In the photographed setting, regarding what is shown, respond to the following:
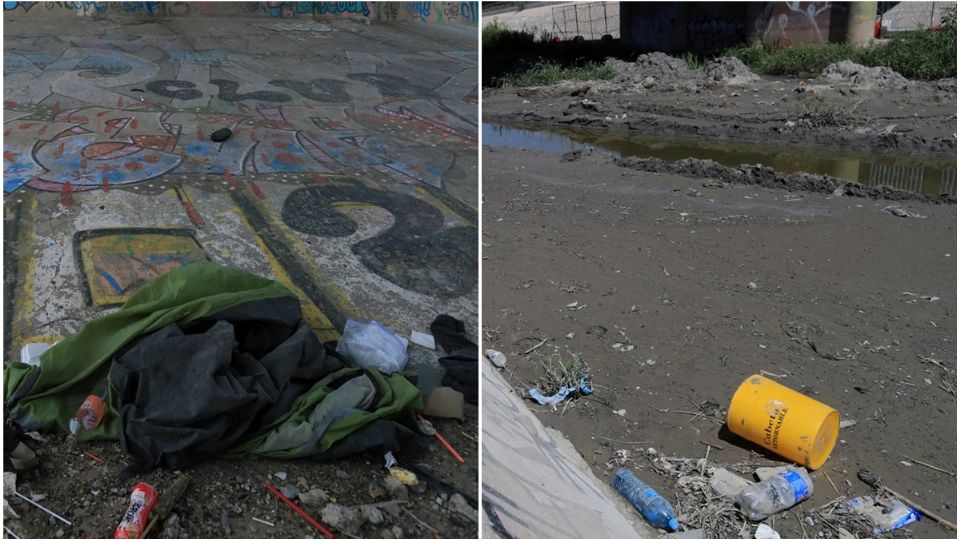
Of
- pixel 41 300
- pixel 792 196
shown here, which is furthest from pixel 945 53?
pixel 41 300

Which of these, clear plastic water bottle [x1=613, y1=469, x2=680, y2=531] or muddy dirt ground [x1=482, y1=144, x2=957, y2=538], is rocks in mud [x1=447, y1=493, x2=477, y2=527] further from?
muddy dirt ground [x1=482, y1=144, x2=957, y2=538]

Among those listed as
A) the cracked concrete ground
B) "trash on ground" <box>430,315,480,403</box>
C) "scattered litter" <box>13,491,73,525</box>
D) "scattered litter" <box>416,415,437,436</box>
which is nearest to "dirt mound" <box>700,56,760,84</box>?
the cracked concrete ground

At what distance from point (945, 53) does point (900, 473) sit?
16678 mm

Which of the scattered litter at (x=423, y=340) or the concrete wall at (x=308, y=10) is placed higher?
the concrete wall at (x=308, y=10)

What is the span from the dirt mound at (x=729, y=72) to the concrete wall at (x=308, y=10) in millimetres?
5779

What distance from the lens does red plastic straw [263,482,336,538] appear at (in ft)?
10.1

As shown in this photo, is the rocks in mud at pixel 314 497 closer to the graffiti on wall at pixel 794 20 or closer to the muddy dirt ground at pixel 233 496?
the muddy dirt ground at pixel 233 496

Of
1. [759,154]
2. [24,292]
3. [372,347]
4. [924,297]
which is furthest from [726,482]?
[759,154]

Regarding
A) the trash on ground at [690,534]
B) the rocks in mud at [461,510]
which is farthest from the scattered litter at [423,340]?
the trash on ground at [690,534]

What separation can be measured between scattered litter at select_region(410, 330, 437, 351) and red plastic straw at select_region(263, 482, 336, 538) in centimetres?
→ 170

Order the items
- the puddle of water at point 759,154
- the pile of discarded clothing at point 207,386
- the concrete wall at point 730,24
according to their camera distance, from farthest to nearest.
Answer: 1. the concrete wall at point 730,24
2. the puddle of water at point 759,154
3. the pile of discarded clothing at point 207,386

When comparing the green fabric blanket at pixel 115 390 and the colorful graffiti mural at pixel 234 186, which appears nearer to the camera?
the green fabric blanket at pixel 115 390

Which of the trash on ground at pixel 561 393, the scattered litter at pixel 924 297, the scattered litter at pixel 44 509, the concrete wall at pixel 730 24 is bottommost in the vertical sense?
the trash on ground at pixel 561 393

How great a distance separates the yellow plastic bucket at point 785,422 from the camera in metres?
3.87
